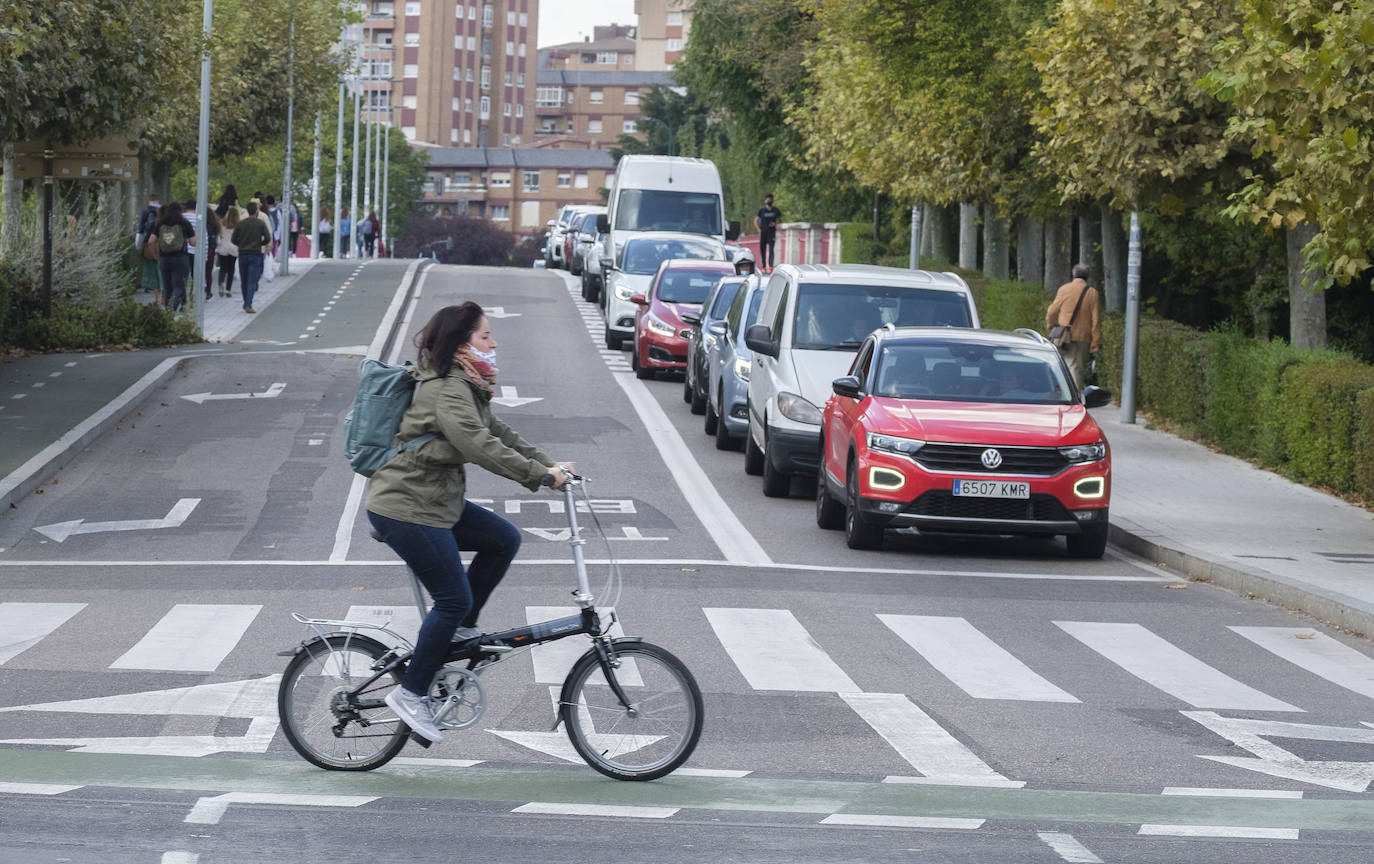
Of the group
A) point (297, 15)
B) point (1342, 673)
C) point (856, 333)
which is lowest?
point (1342, 673)

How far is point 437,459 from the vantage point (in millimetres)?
7570

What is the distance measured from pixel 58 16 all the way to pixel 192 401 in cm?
482

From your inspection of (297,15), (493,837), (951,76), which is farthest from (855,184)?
(493,837)

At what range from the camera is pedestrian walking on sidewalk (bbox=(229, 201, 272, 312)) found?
3675 centimetres

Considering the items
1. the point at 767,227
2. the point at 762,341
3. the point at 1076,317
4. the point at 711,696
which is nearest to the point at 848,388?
the point at 762,341

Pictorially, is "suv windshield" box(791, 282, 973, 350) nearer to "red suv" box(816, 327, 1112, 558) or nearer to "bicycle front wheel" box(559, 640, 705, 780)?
"red suv" box(816, 327, 1112, 558)

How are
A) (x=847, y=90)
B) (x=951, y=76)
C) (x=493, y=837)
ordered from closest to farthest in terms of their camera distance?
(x=493, y=837)
(x=951, y=76)
(x=847, y=90)

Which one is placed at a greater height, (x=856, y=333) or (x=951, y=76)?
(x=951, y=76)

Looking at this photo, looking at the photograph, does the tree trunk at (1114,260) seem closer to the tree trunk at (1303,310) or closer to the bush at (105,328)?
the tree trunk at (1303,310)

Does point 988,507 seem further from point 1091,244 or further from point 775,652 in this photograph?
point 1091,244

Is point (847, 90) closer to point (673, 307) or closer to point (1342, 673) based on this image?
point (673, 307)

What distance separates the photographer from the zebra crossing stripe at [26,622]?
10797mm

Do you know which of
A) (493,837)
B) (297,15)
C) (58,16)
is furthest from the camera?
(297,15)

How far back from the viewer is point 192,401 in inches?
982
